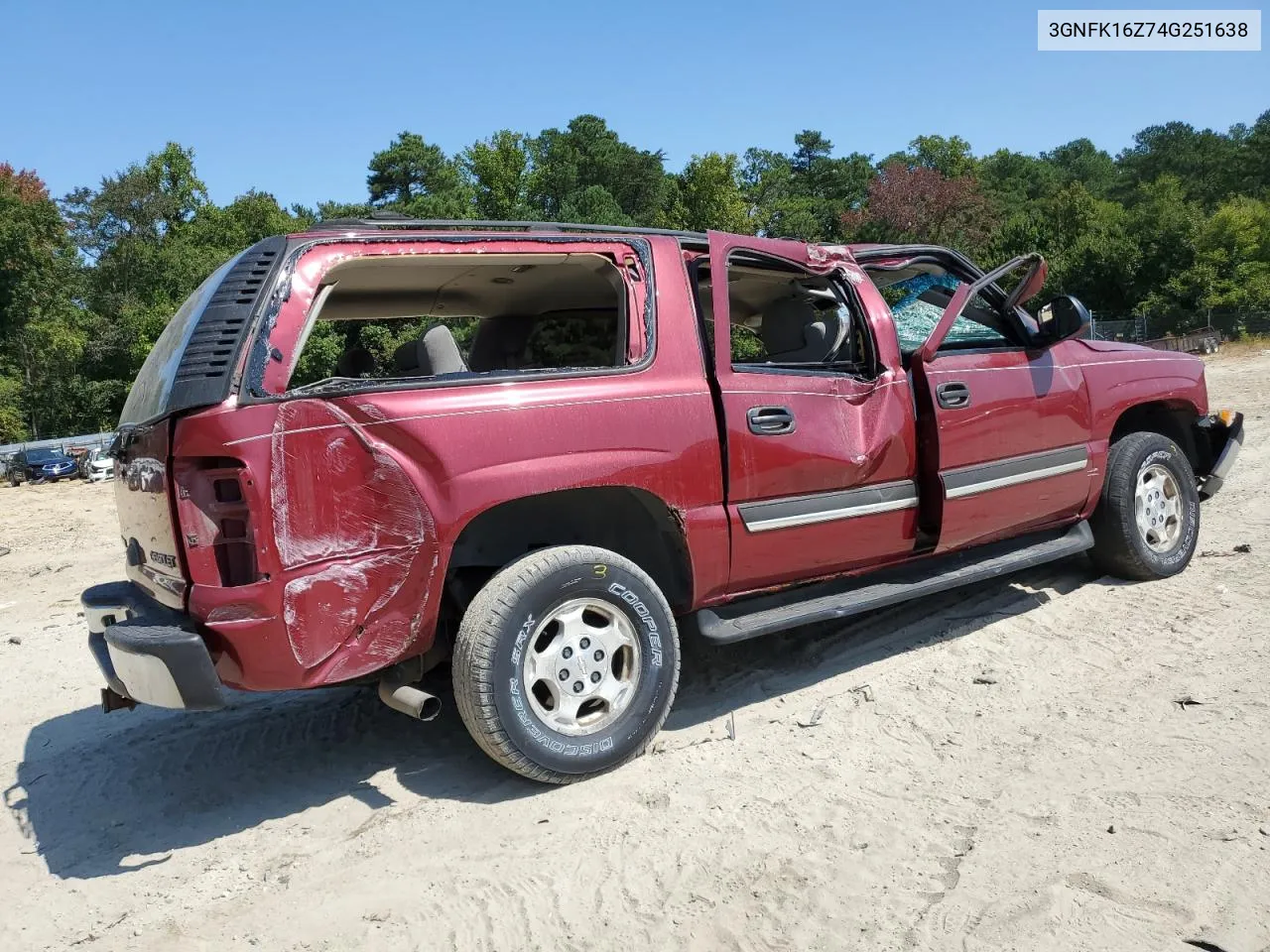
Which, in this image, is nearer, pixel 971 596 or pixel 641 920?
pixel 641 920

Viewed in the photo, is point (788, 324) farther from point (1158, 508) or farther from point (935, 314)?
point (1158, 508)

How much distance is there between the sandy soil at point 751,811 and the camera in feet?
8.63

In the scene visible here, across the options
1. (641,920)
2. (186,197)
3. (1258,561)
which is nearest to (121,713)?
(641,920)

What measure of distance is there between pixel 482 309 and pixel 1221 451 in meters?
4.54

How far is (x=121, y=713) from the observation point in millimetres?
4645

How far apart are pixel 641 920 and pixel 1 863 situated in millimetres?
2240

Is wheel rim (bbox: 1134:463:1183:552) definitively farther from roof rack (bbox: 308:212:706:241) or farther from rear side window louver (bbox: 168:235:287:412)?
rear side window louver (bbox: 168:235:287:412)

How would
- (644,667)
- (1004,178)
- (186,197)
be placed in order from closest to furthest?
(644,667) < (186,197) < (1004,178)

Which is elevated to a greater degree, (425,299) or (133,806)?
(425,299)

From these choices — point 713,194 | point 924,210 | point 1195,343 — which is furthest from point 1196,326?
point 713,194

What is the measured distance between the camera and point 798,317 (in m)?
4.77

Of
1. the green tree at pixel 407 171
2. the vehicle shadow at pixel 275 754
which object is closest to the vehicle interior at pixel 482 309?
the vehicle shadow at pixel 275 754

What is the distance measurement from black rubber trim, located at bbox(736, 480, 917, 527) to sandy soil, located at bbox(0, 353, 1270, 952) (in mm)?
796

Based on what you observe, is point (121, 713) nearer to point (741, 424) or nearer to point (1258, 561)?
point (741, 424)
